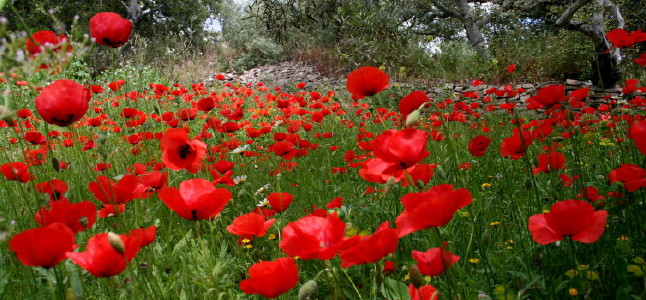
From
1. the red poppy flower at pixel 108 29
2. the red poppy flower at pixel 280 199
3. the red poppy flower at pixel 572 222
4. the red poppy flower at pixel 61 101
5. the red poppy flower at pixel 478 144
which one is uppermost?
the red poppy flower at pixel 108 29

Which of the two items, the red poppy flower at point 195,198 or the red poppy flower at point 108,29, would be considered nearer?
the red poppy flower at point 195,198

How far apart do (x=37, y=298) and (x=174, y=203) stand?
571 mm

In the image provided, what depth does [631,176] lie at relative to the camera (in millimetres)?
1046

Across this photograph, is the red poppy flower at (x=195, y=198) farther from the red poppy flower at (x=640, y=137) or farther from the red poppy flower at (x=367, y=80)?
the red poppy flower at (x=640, y=137)

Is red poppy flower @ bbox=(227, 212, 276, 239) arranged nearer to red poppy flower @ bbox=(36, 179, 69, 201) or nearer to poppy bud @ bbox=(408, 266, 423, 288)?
poppy bud @ bbox=(408, 266, 423, 288)

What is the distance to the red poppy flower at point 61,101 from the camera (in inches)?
39.9

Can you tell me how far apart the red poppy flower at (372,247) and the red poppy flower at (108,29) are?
3.83 ft

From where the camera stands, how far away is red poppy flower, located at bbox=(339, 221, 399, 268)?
0.75m

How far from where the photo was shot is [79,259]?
30.0 inches

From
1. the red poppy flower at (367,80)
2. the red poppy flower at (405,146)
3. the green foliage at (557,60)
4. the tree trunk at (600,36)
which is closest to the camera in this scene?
the red poppy flower at (405,146)

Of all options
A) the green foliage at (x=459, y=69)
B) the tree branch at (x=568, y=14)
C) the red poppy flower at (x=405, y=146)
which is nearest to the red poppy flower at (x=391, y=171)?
the red poppy flower at (x=405, y=146)

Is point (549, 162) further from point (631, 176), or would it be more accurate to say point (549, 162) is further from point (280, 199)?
point (280, 199)

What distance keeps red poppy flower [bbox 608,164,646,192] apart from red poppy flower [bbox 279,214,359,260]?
72 cm

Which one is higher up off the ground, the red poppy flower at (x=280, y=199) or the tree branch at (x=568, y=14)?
the tree branch at (x=568, y=14)
